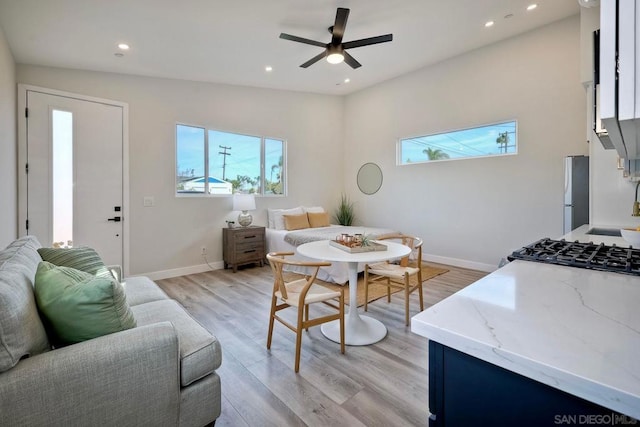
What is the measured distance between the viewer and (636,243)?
5.33 ft

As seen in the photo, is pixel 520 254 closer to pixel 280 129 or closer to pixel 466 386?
pixel 466 386

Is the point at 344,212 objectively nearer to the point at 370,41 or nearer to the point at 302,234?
the point at 302,234

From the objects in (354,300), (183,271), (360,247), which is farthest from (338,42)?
(183,271)

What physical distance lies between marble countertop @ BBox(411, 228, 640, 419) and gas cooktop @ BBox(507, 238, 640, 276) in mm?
121

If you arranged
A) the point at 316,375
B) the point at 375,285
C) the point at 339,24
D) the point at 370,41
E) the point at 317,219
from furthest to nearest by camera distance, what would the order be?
the point at 317,219 < the point at 375,285 < the point at 370,41 < the point at 339,24 < the point at 316,375

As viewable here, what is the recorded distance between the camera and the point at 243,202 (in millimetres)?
4969

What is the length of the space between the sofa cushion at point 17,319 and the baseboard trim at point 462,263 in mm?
4934

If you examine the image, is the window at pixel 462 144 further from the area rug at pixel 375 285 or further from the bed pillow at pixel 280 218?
the bed pillow at pixel 280 218

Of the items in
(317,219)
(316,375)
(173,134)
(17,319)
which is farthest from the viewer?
(317,219)

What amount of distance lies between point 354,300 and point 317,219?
10.1ft

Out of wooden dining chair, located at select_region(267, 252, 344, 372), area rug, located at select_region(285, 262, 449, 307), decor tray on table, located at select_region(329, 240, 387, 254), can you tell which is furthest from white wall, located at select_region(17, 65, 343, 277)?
decor tray on table, located at select_region(329, 240, 387, 254)

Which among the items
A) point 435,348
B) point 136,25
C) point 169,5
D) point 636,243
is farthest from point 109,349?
point 136,25

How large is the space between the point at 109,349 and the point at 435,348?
4.11ft

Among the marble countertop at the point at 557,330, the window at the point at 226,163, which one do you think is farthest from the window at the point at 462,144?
the marble countertop at the point at 557,330
